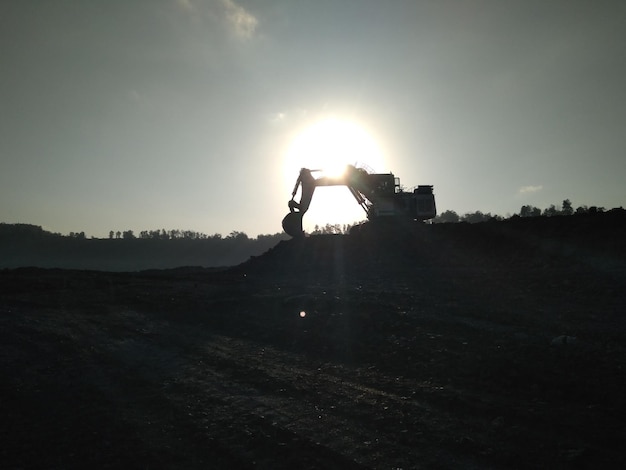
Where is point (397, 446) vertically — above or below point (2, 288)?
below

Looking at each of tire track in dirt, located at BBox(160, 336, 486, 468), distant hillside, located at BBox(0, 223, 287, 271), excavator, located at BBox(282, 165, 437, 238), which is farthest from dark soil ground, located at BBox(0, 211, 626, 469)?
distant hillside, located at BBox(0, 223, 287, 271)

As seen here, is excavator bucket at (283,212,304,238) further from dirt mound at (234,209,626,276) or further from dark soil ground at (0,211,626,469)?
dark soil ground at (0,211,626,469)

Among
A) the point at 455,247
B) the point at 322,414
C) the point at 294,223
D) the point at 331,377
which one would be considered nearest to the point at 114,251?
the point at 294,223

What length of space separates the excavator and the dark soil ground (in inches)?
598

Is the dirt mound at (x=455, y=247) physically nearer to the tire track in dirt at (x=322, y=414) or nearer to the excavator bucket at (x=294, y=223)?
the excavator bucket at (x=294, y=223)

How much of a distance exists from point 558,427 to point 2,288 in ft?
70.5

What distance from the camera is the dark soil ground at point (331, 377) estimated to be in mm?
4941

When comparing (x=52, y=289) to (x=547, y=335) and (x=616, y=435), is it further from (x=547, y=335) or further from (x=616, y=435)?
(x=616, y=435)

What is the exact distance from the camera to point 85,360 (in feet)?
29.3

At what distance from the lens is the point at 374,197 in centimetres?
3259

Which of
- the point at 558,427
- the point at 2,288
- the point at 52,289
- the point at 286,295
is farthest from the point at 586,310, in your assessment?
the point at 2,288

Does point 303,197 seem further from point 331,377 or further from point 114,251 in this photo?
point 114,251

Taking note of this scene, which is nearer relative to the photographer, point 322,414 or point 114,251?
point 322,414

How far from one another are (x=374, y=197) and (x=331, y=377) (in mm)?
25798
